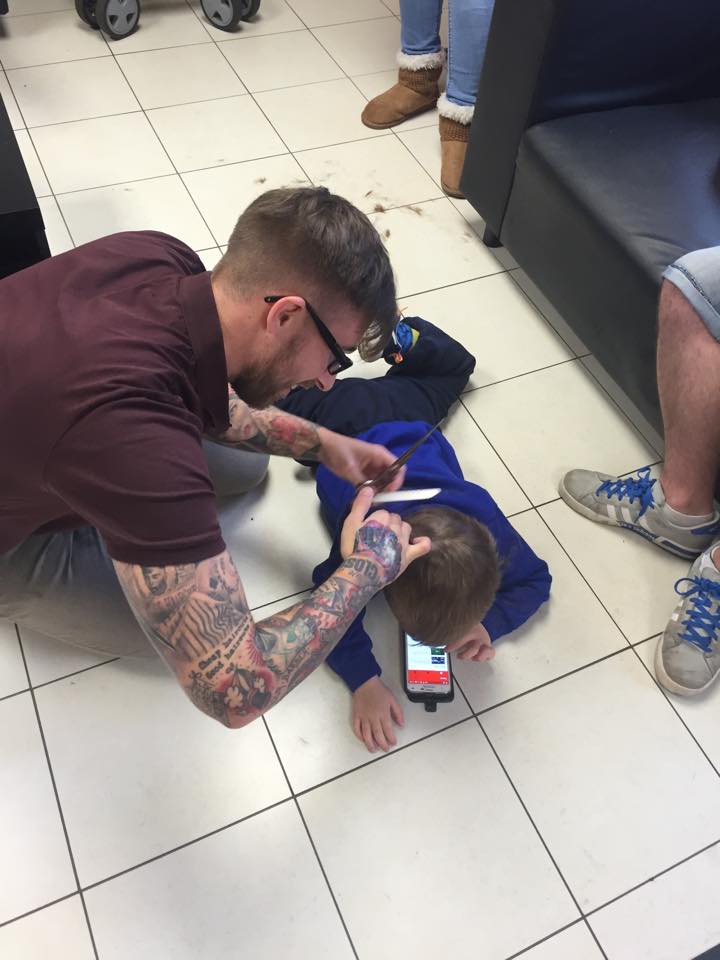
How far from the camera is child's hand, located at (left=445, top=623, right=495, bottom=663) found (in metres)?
1.23

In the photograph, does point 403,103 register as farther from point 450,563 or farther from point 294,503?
point 450,563

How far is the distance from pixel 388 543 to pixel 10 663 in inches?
29.1

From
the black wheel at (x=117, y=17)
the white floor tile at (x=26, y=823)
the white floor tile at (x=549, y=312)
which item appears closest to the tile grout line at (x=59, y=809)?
the white floor tile at (x=26, y=823)

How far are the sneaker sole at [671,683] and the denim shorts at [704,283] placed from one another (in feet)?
1.96

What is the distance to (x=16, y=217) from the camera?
1.27m

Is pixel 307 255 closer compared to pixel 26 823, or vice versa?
pixel 307 255

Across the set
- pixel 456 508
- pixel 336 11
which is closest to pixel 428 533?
pixel 456 508

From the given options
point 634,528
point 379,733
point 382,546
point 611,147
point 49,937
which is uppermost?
point 611,147

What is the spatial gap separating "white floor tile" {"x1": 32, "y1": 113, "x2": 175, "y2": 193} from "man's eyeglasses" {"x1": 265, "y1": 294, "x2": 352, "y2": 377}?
142cm

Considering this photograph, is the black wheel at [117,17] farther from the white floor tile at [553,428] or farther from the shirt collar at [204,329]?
the shirt collar at [204,329]

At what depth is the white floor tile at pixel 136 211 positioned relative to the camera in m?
1.86

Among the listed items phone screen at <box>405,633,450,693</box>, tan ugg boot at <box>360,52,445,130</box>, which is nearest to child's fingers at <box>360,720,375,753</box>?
phone screen at <box>405,633,450,693</box>

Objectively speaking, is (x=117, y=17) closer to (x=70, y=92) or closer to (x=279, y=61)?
(x=70, y=92)

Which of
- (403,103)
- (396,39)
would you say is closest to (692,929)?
(403,103)
